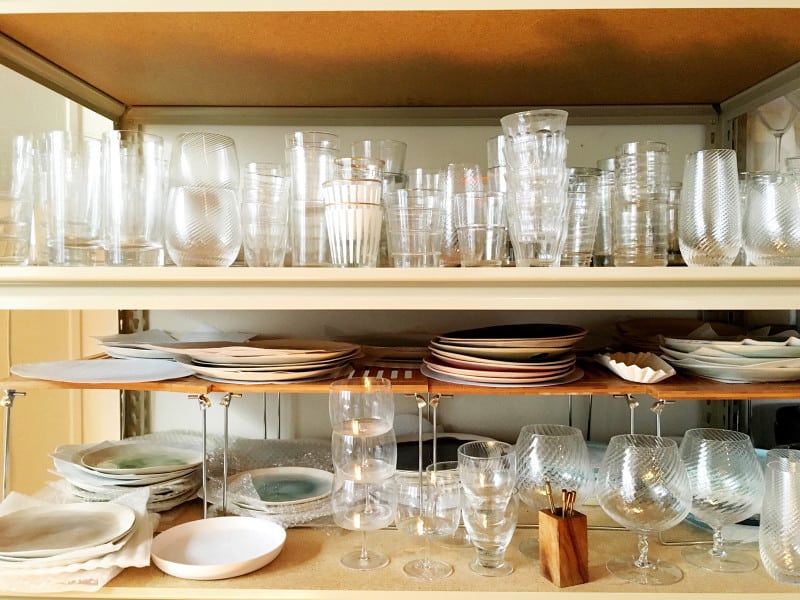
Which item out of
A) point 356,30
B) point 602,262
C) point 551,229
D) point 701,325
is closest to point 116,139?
point 356,30

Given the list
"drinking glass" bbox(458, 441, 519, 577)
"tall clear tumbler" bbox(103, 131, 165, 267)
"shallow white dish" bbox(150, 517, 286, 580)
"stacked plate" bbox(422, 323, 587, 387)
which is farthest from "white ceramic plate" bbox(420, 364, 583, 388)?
"tall clear tumbler" bbox(103, 131, 165, 267)

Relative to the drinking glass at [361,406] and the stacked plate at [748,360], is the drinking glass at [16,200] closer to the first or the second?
the drinking glass at [361,406]

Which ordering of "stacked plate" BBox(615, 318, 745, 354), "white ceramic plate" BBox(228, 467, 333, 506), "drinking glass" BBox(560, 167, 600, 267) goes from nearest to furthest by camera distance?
"drinking glass" BBox(560, 167, 600, 267), "white ceramic plate" BBox(228, 467, 333, 506), "stacked plate" BBox(615, 318, 745, 354)

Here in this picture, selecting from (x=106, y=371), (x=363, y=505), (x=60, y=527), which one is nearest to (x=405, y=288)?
(x=363, y=505)

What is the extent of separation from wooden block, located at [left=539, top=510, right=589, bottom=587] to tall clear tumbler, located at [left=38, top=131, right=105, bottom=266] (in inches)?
30.4

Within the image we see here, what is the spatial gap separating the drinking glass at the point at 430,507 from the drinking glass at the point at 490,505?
40mm

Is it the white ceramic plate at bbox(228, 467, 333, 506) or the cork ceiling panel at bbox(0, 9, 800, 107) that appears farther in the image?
the white ceramic plate at bbox(228, 467, 333, 506)

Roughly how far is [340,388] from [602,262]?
473mm

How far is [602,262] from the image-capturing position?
1.08 metres

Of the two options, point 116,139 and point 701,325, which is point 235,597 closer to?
point 116,139

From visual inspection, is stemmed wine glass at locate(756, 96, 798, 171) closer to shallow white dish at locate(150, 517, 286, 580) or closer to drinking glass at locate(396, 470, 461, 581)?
drinking glass at locate(396, 470, 461, 581)

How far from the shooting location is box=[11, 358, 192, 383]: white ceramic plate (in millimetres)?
1058

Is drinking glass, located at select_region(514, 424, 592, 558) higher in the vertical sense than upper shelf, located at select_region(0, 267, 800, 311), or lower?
lower

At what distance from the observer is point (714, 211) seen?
3.19 feet
